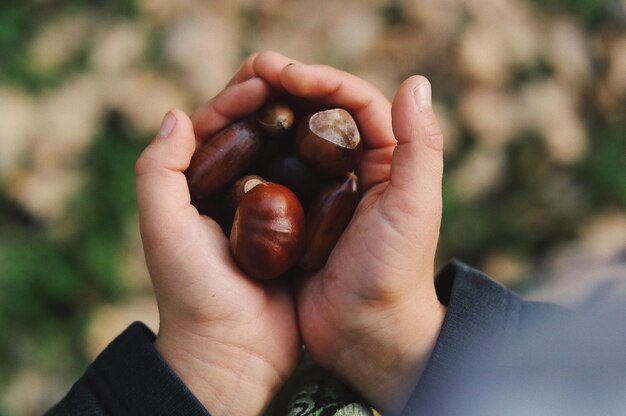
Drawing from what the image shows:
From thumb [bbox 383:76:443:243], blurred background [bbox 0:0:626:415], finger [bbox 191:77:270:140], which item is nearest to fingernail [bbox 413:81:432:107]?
thumb [bbox 383:76:443:243]

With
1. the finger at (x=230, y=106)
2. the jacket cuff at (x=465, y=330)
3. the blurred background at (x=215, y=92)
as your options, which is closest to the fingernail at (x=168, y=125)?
the finger at (x=230, y=106)

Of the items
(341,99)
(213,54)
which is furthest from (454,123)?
(341,99)

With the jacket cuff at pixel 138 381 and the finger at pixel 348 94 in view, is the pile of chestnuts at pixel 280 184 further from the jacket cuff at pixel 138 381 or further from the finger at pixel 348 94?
the jacket cuff at pixel 138 381

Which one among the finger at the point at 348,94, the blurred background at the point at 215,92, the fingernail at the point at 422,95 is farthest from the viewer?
the blurred background at the point at 215,92

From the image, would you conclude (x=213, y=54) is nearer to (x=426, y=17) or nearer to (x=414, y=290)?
(x=426, y=17)

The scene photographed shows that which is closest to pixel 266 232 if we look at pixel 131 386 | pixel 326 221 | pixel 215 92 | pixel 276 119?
pixel 326 221

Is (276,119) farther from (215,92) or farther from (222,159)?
(215,92)
